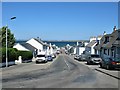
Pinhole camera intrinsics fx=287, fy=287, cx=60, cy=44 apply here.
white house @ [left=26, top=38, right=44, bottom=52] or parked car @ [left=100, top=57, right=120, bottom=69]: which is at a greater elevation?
white house @ [left=26, top=38, right=44, bottom=52]

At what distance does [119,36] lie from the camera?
57.1 meters

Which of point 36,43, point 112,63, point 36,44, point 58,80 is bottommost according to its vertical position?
point 58,80

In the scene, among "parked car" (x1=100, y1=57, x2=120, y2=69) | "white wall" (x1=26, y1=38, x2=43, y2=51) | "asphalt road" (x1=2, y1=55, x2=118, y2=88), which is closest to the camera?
"asphalt road" (x1=2, y1=55, x2=118, y2=88)

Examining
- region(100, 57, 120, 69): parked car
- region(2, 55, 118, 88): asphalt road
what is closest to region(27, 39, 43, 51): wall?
region(100, 57, 120, 69): parked car

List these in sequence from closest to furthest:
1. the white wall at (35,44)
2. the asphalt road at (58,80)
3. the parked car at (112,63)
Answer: the asphalt road at (58,80) < the parked car at (112,63) < the white wall at (35,44)

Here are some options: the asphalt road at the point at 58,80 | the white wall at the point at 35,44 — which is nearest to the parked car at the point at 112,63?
the asphalt road at the point at 58,80

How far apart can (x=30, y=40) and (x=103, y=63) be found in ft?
290

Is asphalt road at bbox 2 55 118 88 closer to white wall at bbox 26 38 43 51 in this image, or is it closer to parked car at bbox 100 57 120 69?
parked car at bbox 100 57 120 69

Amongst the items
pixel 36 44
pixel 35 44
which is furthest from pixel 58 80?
pixel 35 44

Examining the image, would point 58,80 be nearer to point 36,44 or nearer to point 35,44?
point 36,44

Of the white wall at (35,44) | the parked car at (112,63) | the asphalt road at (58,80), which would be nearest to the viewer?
the asphalt road at (58,80)

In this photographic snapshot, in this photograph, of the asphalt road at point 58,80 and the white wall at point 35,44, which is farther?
the white wall at point 35,44

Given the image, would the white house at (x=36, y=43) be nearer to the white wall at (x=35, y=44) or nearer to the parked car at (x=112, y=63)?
the white wall at (x=35, y=44)

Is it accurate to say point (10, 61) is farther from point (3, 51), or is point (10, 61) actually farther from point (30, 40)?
point (30, 40)
